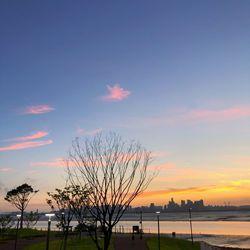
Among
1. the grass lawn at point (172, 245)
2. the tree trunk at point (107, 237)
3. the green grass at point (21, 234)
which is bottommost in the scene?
the grass lawn at point (172, 245)

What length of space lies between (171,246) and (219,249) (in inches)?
1427

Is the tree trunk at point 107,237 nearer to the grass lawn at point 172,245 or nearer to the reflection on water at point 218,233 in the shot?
the grass lawn at point 172,245

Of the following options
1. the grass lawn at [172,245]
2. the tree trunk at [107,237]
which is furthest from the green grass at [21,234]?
the tree trunk at [107,237]

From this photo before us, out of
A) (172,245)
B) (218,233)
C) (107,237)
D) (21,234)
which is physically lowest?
(172,245)

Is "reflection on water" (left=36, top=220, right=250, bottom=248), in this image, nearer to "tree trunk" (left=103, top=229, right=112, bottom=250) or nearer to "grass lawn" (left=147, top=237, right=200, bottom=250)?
"grass lawn" (left=147, top=237, right=200, bottom=250)

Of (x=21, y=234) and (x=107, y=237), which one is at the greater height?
(x=21, y=234)

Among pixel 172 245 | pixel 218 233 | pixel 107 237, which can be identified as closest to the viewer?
pixel 107 237

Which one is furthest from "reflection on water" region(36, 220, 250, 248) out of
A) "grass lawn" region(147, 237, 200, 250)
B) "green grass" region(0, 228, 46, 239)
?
"green grass" region(0, 228, 46, 239)

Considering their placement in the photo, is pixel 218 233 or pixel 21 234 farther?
pixel 218 233

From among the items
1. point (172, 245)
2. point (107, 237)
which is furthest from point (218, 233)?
point (107, 237)

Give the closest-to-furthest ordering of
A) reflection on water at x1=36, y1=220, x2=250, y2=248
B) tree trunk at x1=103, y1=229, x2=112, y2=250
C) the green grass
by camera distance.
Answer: tree trunk at x1=103, y1=229, x2=112, y2=250, the green grass, reflection on water at x1=36, y1=220, x2=250, y2=248

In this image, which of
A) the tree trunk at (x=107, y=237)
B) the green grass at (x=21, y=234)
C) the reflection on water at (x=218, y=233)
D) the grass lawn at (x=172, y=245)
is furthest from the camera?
the reflection on water at (x=218, y=233)

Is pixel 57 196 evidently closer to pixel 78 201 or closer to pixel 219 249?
pixel 78 201

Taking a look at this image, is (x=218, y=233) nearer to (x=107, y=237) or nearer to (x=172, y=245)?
(x=172, y=245)
